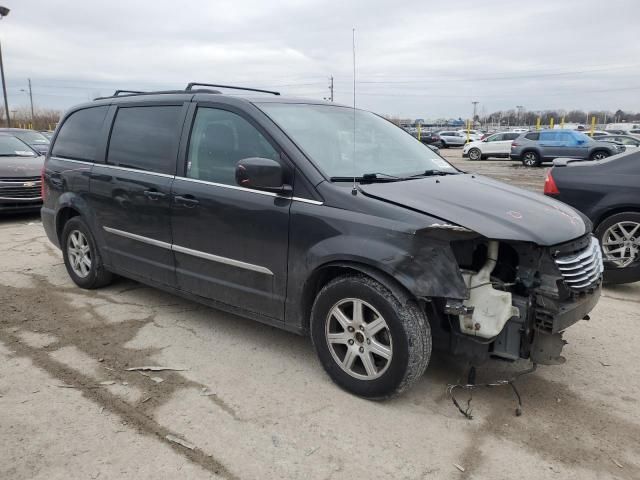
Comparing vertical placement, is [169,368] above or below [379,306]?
below

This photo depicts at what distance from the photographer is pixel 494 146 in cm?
2808

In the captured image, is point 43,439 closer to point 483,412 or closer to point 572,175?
point 483,412

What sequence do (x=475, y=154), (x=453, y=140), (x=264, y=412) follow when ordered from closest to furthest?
(x=264, y=412), (x=475, y=154), (x=453, y=140)

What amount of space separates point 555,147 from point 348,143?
22.5 meters

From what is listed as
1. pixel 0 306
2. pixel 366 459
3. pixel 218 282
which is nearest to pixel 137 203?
pixel 218 282

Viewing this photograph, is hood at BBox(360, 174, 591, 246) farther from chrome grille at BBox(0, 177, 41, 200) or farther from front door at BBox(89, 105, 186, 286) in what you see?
chrome grille at BBox(0, 177, 41, 200)

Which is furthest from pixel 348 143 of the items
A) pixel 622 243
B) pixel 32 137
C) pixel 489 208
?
pixel 32 137

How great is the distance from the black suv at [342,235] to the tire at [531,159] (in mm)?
21577

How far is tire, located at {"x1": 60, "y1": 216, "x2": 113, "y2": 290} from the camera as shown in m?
5.03

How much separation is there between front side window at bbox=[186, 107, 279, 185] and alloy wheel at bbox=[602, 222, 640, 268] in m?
3.85

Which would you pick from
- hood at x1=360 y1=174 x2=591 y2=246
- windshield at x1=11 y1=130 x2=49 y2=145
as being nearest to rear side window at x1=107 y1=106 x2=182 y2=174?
hood at x1=360 y1=174 x2=591 y2=246

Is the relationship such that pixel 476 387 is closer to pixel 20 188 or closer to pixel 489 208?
pixel 489 208

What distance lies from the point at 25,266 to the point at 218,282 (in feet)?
11.9

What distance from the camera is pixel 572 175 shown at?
18.6 ft
